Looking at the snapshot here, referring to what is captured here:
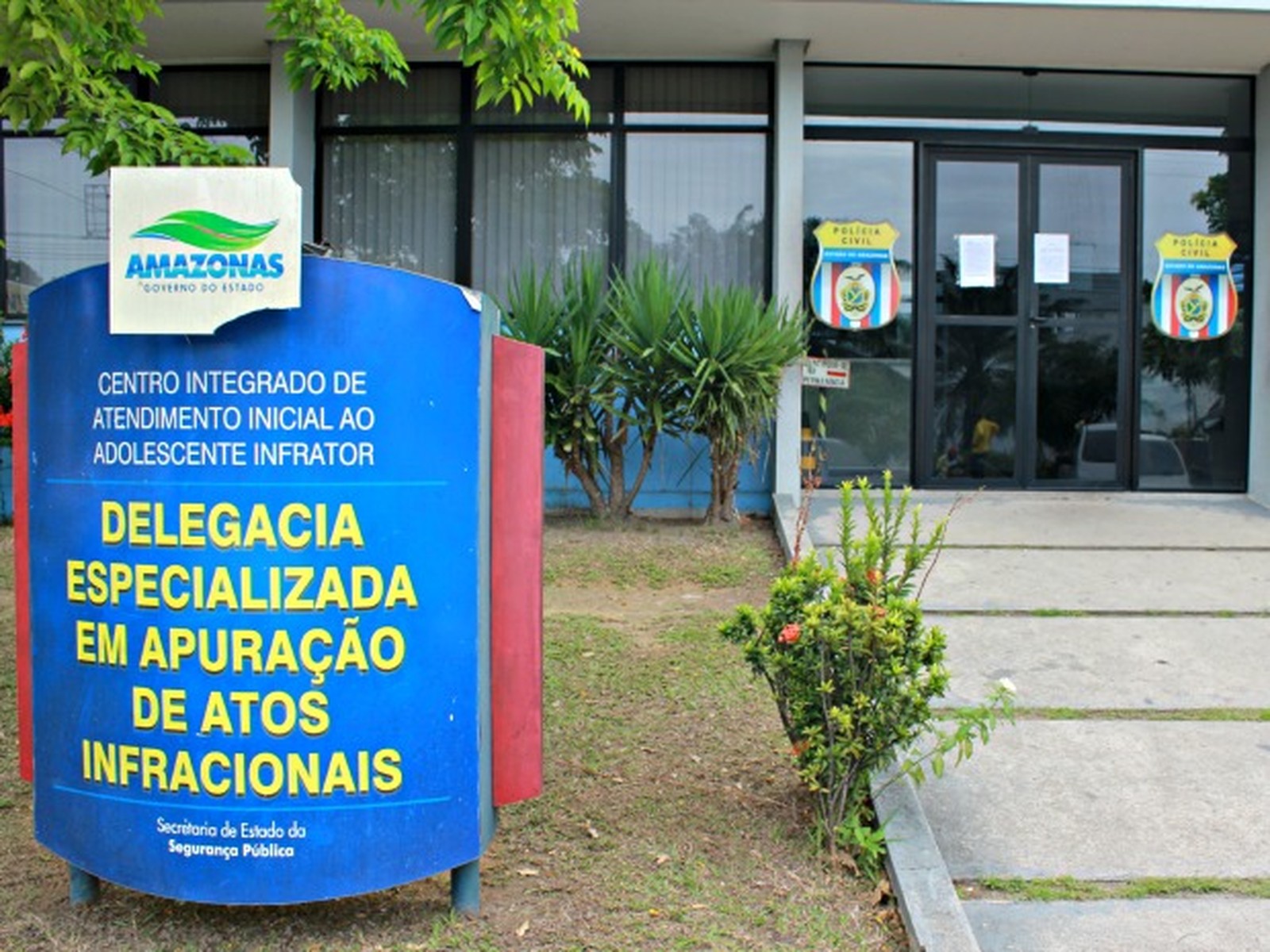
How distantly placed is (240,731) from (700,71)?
8.05 metres

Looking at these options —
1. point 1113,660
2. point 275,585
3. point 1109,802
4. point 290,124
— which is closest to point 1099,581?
point 1113,660

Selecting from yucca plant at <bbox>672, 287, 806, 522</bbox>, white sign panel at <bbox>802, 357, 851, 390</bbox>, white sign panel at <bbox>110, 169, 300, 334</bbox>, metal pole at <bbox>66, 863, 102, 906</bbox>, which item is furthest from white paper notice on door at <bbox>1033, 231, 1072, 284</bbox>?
metal pole at <bbox>66, 863, 102, 906</bbox>

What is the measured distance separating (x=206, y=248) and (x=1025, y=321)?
802cm

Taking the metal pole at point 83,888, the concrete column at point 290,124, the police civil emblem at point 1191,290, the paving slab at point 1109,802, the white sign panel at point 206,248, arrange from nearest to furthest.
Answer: the white sign panel at point 206,248 → the metal pole at point 83,888 → the paving slab at point 1109,802 → the concrete column at point 290,124 → the police civil emblem at point 1191,290

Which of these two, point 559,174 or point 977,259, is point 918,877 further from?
point 559,174

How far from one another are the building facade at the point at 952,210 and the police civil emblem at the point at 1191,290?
7cm

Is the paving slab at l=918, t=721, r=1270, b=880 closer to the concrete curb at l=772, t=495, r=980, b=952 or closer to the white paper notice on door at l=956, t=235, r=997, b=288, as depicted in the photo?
the concrete curb at l=772, t=495, r=980, b=952

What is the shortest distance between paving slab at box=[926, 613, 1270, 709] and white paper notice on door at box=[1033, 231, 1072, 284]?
4.20m

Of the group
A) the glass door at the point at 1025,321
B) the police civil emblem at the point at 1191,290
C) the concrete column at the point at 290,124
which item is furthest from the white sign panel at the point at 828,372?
the concrete column at the point at 290,124

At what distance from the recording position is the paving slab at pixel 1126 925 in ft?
10.5

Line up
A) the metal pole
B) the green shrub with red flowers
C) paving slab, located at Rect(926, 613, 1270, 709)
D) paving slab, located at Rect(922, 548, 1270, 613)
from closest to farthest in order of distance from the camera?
the metal pole
the green shrub with red flowers
paving slab, located at Rect(926, 613, 1270, 709)
paving slab, located at Rect(922, 548, 1270, 613)

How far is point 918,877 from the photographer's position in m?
3.41

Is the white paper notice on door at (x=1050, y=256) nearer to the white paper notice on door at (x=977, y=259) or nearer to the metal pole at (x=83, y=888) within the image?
the white paper notice on door at (x=977, y=259)

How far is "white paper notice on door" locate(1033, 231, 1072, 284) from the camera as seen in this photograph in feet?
31.9
